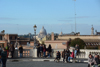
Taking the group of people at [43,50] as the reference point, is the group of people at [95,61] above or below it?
below

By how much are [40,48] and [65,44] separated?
75671mm

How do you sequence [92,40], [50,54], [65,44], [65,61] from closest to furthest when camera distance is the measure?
[65,61]
[50,54]
[65,44]
[92,40]

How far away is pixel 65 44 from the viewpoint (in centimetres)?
10969

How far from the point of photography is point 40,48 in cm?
3428

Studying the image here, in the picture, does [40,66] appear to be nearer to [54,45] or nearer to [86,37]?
[54,45]

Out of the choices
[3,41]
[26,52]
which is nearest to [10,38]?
[3,41]

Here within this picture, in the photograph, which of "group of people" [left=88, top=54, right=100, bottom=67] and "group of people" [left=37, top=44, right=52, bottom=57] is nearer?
"group of people" [left=88, top=54, right=100, bottom=67]

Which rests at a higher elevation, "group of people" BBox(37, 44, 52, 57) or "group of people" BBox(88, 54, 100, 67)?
"group of people" BBox(37, 44, 52, 57)

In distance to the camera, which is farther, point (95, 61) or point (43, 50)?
point (43, 50)

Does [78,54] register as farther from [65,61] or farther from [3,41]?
[3,41]

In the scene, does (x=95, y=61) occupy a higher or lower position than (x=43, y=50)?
lower

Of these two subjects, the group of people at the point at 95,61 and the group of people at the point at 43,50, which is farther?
the group of people at the point at 43,50

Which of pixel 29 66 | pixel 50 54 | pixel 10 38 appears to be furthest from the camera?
pixel 10 38

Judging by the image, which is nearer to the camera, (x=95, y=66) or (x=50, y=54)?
(x=95, y=66)
